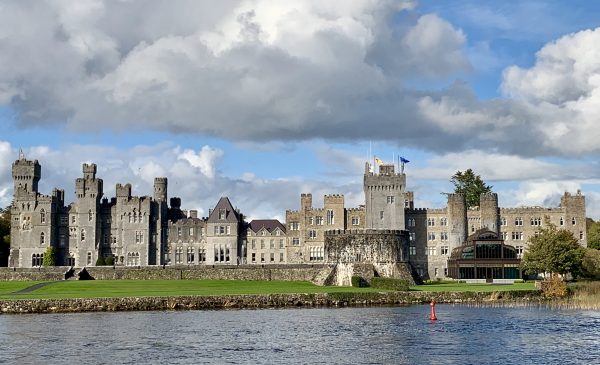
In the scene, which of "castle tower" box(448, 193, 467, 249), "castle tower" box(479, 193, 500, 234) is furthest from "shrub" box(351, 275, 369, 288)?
"castle tower" box(479, 193, 500, 234)

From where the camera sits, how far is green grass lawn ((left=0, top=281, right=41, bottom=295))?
75.5m

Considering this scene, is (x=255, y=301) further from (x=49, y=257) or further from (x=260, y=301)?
(x=49, y=257)

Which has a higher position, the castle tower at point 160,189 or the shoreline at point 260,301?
the castle tower at point 160,189

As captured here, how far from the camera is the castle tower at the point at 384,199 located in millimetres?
108562

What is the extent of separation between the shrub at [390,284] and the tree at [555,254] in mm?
15695

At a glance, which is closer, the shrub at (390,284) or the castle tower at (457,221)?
the shrub at (390,284)

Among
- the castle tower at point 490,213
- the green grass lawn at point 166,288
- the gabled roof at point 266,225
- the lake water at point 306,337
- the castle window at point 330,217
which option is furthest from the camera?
the gabled roof at point 266,225

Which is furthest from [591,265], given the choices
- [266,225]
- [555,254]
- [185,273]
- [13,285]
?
[13,285]

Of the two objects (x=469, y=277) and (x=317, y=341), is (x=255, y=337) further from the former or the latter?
(x=469, y=277)

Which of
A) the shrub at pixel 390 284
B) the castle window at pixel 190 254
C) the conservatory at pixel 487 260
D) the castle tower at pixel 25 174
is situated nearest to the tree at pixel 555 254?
the conservatory at pixel 487 260

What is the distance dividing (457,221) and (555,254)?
2475 centimetres

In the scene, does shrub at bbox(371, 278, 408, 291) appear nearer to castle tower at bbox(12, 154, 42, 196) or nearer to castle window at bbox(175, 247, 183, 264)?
castle window at bbox(175, 247, 183, 264)

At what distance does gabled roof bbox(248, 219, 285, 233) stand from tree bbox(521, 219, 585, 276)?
36.6 metres

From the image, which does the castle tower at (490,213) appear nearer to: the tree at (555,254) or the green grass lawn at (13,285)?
the tree at (555,254)
